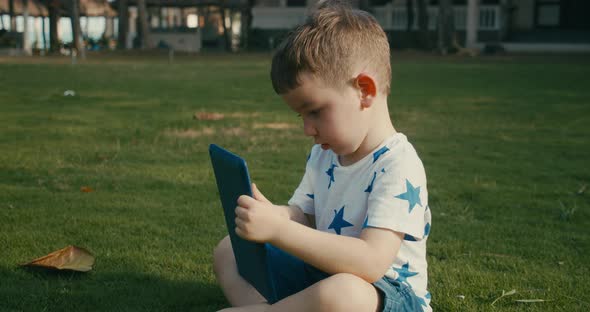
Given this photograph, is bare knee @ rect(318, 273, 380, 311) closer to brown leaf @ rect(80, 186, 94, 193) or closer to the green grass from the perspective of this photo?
the green grass

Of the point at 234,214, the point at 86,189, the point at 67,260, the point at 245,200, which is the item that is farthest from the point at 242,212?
the point at 86,189

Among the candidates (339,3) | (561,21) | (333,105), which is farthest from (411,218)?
(561,21)

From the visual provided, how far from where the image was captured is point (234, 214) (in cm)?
200

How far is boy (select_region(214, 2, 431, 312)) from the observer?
6.10 feet

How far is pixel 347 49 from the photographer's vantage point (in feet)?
6.19

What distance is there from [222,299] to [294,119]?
4.92 m

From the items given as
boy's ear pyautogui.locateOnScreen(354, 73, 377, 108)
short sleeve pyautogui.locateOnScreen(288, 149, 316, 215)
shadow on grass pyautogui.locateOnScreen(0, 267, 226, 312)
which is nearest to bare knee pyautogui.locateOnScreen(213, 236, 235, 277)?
shadow on grass pyautogui.locateOnScreen(0, 267, 226, 312)

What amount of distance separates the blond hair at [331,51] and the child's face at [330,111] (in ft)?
0.07

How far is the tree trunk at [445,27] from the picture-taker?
78.2 ft

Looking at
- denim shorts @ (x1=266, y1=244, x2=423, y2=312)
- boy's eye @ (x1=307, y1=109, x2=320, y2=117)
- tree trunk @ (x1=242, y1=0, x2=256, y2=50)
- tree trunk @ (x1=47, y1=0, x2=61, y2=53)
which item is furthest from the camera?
tree trunk @ (x1=242, y1=0, x2=256, y2=50)

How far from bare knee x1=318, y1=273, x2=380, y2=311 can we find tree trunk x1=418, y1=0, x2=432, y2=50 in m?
24.5

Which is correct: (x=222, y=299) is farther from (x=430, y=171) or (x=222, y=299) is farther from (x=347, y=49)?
(x=430, y=171)

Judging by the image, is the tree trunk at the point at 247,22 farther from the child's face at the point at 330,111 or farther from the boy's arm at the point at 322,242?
the boy's arm at the point at 322,242

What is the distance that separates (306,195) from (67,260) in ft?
3.42
